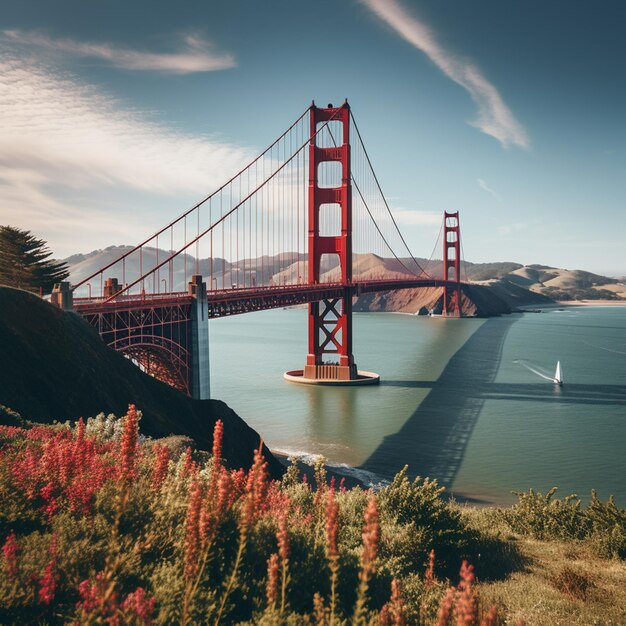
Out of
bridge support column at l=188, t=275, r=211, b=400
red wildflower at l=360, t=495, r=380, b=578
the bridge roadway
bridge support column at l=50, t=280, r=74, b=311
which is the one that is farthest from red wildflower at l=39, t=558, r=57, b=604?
bridge support column at l=188, t=275, r=211, b=400

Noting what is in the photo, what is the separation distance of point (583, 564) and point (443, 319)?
373ft

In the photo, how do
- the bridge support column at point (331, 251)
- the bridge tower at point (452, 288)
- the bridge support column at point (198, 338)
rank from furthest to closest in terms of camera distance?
the bridge tower at point (452, 288) → the bridge support column at point (331, 251) → the bridge support column at point (198, 338)

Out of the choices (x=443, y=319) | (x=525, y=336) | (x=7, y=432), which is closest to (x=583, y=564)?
(x=7, y=432)

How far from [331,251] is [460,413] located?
71.3 ft

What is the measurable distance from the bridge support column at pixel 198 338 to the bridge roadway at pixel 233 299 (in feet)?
1.95

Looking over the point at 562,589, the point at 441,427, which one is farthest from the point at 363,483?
the point at 562,589

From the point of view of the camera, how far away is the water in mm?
24188

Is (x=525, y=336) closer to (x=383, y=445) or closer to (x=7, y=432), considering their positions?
(x=383, y=445)

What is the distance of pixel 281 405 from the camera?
37844mm

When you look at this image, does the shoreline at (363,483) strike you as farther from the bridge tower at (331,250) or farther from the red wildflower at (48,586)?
the bridge tower at (331,250)

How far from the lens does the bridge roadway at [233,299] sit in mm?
23609

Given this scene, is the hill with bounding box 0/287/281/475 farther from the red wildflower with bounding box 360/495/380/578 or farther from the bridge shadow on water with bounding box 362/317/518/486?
the red wildflower with bounding box 360/495/380/578

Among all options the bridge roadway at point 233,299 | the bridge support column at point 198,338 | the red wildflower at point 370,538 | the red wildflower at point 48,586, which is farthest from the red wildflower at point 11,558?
the bridge support column at point 198,338

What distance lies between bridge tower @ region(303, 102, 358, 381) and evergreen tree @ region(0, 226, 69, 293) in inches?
834
